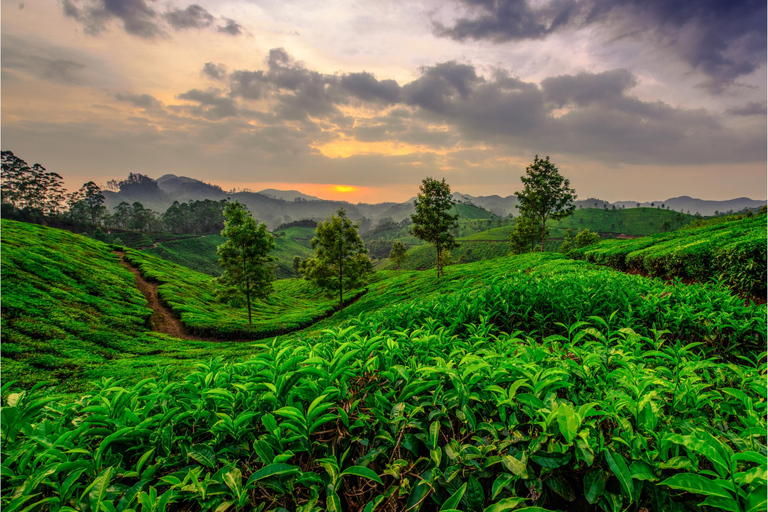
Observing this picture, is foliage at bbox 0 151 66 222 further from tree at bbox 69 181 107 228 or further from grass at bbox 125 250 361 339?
grass at bbox 125 250 361 339

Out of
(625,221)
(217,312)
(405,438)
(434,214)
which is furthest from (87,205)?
(625,221)

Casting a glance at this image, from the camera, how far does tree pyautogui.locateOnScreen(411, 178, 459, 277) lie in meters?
27.5

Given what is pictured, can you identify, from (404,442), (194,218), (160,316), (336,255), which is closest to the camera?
(404,442)

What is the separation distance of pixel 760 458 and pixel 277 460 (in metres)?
2.06

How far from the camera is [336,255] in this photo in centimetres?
2561

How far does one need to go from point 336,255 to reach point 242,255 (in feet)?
24.1

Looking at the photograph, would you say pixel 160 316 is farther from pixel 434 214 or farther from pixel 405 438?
pixel 405 438

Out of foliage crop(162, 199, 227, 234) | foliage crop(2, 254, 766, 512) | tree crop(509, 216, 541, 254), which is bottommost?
foliage crop(2, 254, 766, 512)

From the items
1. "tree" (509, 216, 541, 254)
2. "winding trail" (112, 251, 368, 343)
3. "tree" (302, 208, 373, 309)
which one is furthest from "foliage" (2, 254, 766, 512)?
"tree" (509, 216, 541, 254)

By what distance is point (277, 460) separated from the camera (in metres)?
1.49

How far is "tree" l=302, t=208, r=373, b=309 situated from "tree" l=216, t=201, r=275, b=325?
411 centimetres

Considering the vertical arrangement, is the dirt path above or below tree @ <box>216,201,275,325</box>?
below

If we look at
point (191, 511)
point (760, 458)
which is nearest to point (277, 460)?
point (191, 511)

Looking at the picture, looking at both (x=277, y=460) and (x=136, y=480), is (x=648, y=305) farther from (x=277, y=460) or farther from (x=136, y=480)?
(x=136, y=480)
